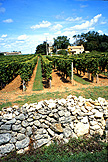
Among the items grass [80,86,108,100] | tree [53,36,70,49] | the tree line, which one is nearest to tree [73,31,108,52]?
the tree line

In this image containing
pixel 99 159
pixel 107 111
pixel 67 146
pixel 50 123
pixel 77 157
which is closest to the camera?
pixel 99 159

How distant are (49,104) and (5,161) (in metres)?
2.86

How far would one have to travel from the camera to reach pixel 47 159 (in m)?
4.53

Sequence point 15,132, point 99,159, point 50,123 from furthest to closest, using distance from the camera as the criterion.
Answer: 1. point 50,123
2. point 15,132
3. point 99,159

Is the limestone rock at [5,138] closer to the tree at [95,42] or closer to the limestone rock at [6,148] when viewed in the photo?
the limestone rock at [6,148]

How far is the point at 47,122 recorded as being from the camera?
6.03 metres

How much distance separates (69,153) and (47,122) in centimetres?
172

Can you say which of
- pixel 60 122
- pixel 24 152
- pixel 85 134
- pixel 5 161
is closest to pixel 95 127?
pixel 85 134

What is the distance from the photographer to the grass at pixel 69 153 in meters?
4.34

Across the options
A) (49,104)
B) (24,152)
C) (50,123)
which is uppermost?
(49,104)

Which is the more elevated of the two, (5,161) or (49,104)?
(49,104)

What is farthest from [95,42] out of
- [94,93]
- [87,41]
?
[94,93]

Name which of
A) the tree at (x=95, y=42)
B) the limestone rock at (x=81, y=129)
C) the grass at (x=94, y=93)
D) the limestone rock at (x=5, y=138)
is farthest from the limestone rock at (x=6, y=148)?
the tree at (x=95, y=42)

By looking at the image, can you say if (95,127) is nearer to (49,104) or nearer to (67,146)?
(67,146)
